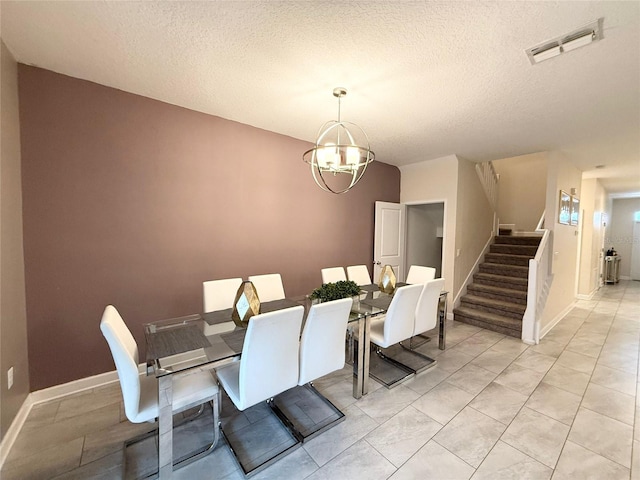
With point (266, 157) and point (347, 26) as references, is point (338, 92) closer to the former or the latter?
point (347, 26)

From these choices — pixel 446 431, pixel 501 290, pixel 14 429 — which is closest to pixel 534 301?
pixel 501 290

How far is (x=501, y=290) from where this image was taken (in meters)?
4.35

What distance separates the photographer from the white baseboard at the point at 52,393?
1.63 m

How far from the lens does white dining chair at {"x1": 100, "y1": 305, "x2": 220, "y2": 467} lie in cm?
137

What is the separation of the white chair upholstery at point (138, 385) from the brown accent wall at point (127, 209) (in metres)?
1.05

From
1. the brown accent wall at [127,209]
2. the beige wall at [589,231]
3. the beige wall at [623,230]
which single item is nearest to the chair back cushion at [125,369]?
the brown accent wall at [127,209]

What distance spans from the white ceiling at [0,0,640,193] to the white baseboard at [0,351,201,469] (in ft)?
6.83

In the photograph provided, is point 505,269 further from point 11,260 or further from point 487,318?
point 11,260

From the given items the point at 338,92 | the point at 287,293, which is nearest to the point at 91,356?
the point at 287,293

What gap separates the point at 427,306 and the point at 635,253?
9.96 metres

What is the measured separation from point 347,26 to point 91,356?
338 cm

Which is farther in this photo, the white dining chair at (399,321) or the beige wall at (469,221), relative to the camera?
the beige wall at (469,221)

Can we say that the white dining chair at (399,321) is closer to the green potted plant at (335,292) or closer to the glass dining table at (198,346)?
the glass dining table at (198,346)

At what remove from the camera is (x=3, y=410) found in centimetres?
173
